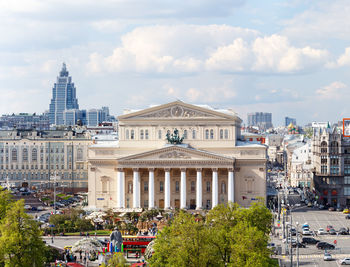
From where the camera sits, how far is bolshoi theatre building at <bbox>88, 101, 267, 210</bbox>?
126812 mm

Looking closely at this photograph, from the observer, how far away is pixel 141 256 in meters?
85.7

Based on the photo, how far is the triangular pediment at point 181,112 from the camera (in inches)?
5074

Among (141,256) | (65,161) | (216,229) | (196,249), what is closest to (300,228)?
(141,256)

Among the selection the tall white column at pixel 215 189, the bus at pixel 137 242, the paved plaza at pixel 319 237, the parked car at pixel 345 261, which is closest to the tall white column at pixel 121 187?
the tall white column at pixel 215 189

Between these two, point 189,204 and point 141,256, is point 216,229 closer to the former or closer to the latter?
point 141,256

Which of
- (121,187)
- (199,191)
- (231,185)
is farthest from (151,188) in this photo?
(231,185)

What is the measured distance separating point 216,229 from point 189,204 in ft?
190

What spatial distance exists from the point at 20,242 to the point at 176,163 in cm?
6018

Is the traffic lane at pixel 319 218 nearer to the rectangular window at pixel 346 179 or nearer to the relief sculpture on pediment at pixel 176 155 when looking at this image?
the rectangular window at pixel 346 179

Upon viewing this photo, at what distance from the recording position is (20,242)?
68.2 meters

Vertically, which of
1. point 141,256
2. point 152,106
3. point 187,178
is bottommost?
point 141,256

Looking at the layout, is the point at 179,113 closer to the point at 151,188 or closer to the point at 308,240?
the point at 151,188

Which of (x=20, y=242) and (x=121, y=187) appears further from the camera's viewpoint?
(x=121, y=187)

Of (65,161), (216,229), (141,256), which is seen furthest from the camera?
(65,161)
